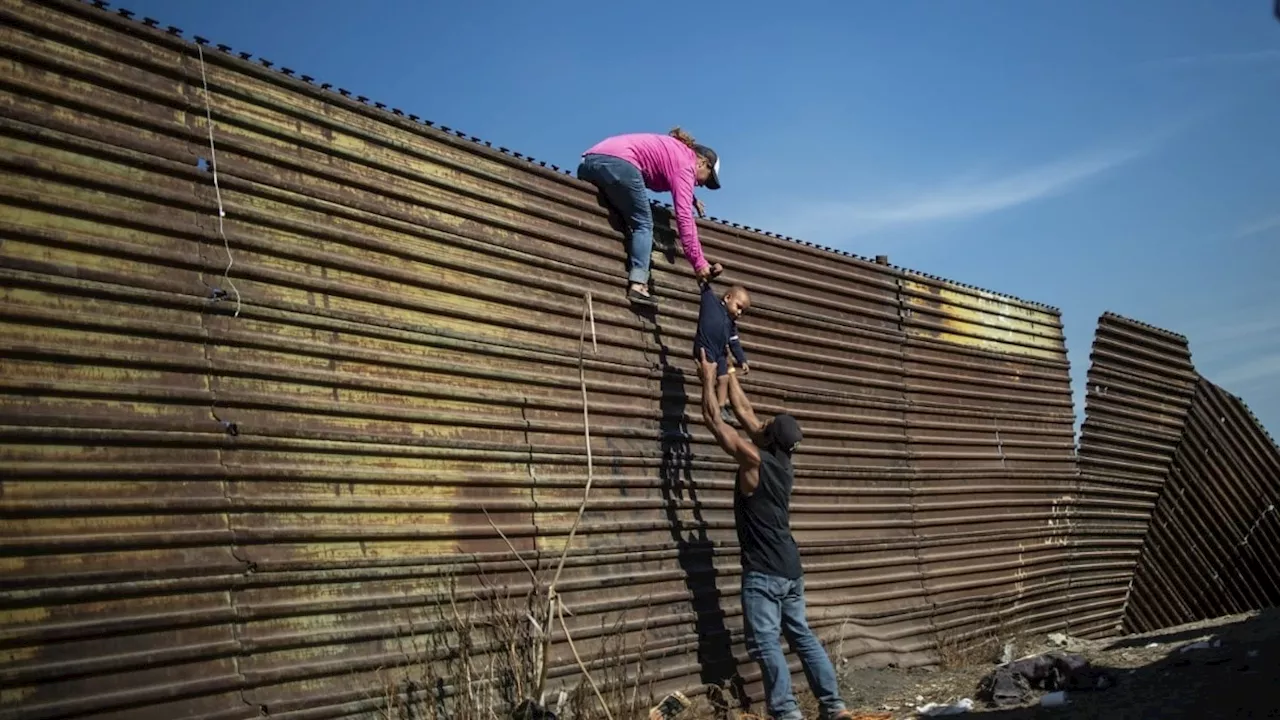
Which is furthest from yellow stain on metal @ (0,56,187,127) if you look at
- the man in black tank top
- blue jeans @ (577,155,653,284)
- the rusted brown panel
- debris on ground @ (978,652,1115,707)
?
the rusted brown panel

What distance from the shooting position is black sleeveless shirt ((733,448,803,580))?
670cm

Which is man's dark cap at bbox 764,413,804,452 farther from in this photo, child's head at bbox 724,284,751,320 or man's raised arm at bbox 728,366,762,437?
child's head at bbox 724,284,751,320

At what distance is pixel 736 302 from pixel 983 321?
13.5ft

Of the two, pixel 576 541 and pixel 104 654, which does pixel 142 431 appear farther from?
pixel 576 541

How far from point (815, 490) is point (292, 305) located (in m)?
4.39

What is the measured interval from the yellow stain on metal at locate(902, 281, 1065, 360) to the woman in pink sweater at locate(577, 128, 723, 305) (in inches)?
120

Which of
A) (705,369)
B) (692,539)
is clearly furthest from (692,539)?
(705,369)

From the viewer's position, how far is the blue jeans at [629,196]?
715 centimetres

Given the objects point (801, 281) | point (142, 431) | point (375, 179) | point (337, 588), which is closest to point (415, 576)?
point (337, 588)

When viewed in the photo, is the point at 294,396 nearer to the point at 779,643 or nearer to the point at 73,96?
the point at 73,96

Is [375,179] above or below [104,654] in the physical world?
above

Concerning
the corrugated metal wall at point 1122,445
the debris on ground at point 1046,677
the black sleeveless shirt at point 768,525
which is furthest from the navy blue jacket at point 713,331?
the corrugated metal wall at point 1122,445

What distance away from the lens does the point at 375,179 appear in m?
5.75

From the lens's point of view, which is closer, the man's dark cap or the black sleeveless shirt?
the black sleeveless shirt
